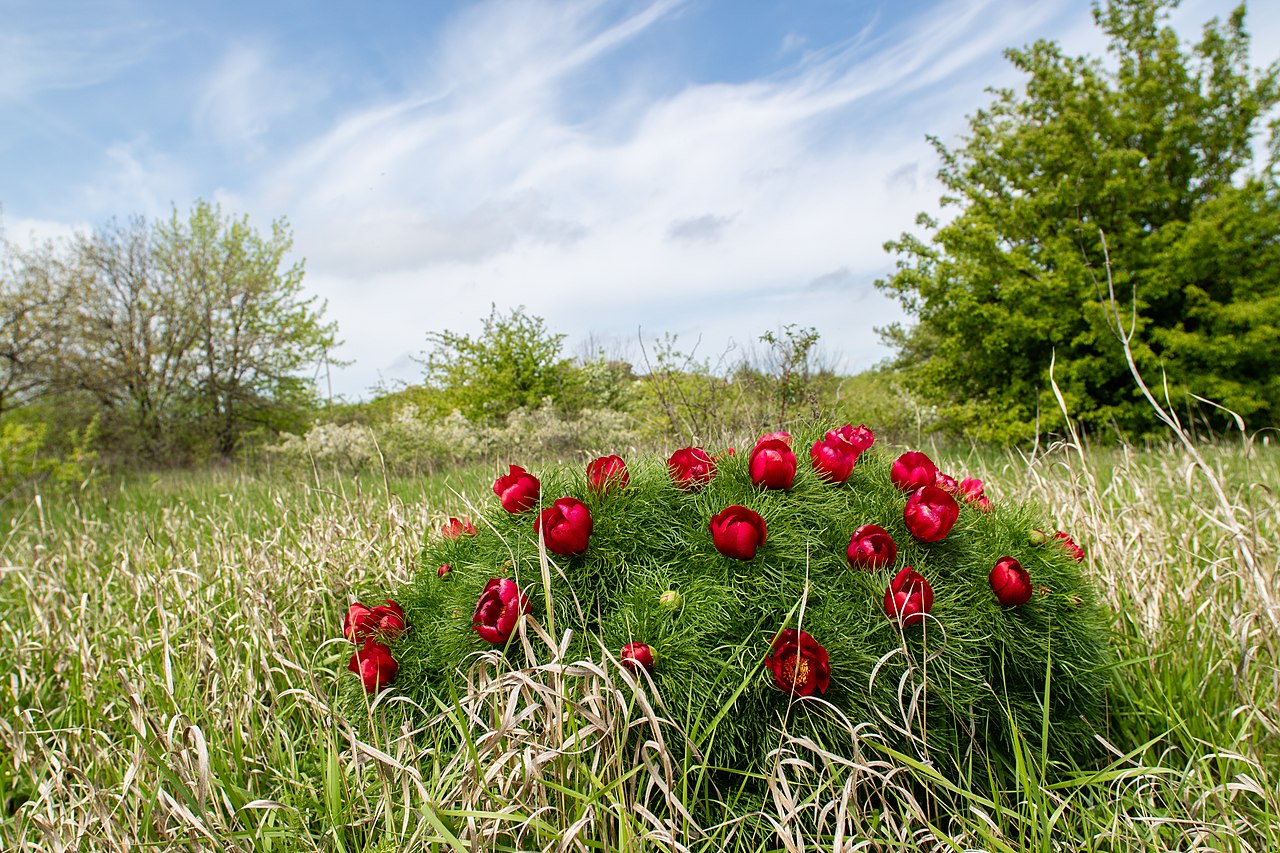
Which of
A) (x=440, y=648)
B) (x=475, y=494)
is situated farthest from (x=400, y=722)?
(x=475, y=494)

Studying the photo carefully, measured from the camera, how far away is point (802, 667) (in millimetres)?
1600

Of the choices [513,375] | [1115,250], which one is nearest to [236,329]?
[513,375]

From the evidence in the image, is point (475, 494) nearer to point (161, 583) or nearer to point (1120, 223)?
point (161, 583)

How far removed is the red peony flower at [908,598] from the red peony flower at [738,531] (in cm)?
32

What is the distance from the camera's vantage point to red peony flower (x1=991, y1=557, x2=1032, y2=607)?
71.4 inches

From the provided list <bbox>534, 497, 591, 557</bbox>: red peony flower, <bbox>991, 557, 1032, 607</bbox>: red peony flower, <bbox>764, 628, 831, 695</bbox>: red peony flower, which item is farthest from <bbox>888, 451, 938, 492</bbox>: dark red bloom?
<bbox>534, 497, 591, 557</bbox>: red peony flower

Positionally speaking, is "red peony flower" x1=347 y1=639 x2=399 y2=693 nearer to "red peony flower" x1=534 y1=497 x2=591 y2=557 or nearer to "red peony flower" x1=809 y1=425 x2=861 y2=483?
"red peony flower" x1=534 y1=497 x2=591 y2=557

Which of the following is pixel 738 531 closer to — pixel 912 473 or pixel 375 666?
pixel 912 473

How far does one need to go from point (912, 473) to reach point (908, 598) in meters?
0.51

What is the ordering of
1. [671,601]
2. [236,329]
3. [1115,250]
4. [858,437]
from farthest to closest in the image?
[236,329]
[1115,250]
[858,437]
[671,601]

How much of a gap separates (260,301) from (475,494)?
19537 mm

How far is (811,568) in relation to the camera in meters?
1.77

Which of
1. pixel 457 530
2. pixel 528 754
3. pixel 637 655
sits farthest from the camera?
pixel 457 530

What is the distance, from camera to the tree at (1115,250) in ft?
36.1
